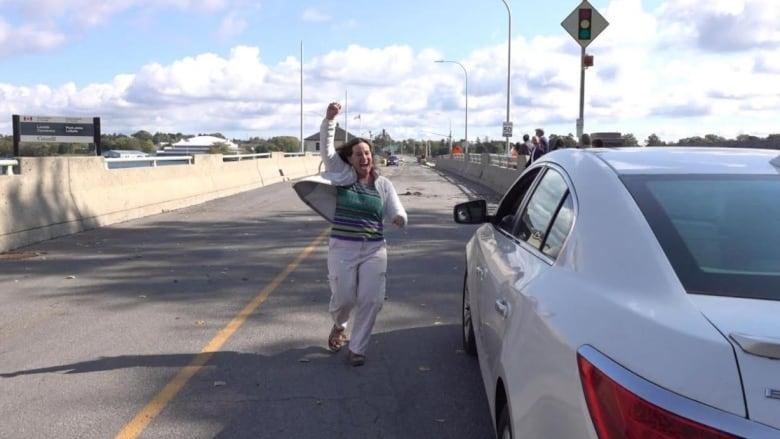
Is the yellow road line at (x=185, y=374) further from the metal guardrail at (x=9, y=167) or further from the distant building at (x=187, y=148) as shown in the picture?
the distant building at (x=187, y=148)

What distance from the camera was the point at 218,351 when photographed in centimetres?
581

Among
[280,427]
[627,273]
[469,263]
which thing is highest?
[627,273]

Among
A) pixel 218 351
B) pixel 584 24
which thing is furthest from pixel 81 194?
pixel 584 24

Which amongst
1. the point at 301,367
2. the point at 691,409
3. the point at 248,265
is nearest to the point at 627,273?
the point at 691,409

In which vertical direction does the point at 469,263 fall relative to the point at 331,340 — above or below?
above

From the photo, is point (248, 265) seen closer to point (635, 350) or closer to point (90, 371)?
point (90, 371)

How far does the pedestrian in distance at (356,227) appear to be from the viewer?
18.0ft

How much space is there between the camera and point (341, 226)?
554cm

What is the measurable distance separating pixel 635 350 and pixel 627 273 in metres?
0.42

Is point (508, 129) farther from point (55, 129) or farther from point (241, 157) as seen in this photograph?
point (55, 129)

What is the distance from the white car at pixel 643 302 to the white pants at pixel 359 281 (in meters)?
1.69

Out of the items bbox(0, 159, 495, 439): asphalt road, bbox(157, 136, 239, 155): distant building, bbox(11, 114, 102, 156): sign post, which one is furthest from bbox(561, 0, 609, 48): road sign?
bbox(157, 136, 239, 155): distant building

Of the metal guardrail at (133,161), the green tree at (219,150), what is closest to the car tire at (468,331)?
the metal guardrail at (133,161)

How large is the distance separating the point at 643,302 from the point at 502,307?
114 centimetres
